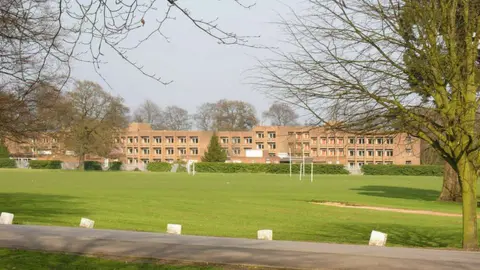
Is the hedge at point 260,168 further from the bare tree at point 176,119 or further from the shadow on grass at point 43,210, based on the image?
the shadow on grass at point 43,210

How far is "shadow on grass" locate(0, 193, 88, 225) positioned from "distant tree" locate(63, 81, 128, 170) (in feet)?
192

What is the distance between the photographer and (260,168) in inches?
4331

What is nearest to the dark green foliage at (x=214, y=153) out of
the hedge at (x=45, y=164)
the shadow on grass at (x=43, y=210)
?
the hedge at (x=45, y=164)

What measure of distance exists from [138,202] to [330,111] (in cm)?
1972

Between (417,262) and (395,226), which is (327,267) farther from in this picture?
(395,226)

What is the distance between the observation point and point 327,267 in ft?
33.7

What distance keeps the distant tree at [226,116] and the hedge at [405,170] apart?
125 feet

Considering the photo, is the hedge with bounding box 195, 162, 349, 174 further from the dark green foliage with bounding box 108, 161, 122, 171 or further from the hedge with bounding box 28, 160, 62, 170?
the hedge with bounding box 28, 160, 62, 170

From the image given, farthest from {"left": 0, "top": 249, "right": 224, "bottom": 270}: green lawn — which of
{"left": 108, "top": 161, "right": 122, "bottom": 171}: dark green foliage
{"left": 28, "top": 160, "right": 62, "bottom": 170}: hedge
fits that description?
{"left": 108, "top": 161, "right": 122, "bottom": 171}: dark green foliage

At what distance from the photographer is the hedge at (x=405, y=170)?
106 meters

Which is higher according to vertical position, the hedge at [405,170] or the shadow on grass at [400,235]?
the hedge at [405,170]

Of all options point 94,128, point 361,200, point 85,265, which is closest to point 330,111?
point 85,265

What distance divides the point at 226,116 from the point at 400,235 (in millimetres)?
120632

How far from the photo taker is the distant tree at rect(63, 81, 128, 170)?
3593 inches
